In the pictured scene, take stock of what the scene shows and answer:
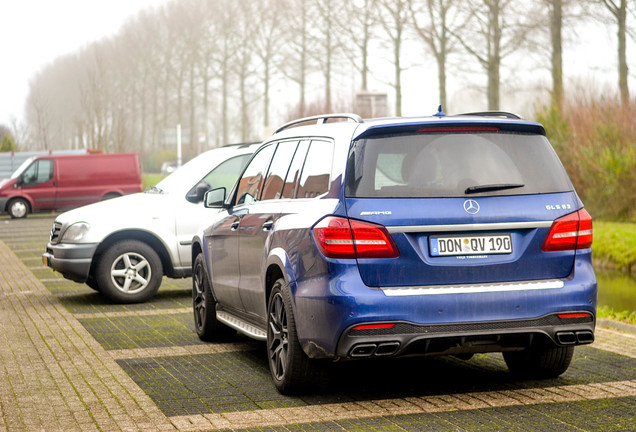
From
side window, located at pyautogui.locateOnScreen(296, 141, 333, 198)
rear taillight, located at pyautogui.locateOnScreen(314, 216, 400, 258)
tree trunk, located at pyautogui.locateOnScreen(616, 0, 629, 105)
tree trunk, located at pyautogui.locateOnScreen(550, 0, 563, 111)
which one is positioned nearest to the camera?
rear taillight, located at pyautogui.locateOnScreen(314, 216, 400, 258)

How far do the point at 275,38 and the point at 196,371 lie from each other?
51.2m

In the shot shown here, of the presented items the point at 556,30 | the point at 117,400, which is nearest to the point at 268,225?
the point at 117,400

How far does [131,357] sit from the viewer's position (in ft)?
26.1

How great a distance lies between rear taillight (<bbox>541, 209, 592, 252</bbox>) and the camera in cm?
597

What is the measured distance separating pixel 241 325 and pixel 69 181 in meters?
30.5

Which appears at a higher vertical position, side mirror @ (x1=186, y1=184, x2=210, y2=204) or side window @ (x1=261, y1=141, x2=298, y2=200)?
side window @ (x1=261, y1=141, x2=298, y2=200)

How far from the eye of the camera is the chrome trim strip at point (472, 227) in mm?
5754

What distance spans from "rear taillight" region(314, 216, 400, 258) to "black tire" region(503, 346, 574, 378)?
5.19 feet

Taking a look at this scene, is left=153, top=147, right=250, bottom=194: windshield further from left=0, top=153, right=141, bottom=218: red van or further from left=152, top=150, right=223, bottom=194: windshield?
left=0, top=153, right=141, bottom=218: red van

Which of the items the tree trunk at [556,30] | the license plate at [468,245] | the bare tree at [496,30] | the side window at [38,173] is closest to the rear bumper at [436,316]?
the license plate at [468,245]

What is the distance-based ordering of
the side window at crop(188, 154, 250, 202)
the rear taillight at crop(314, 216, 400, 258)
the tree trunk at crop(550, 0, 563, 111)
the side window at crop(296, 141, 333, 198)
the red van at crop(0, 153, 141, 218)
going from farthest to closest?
the red van at crop(0, 153, 141, 218) → the tree trunk at crop(550, 0, 563, 111) → the side window at crop(188, 154, 250, 202) → the side window at crop(296, 141, 333, 198) → the rear taillight at crop(314, 216, 400, 258)

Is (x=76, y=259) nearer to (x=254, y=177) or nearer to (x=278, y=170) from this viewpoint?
(x=254, y=177)

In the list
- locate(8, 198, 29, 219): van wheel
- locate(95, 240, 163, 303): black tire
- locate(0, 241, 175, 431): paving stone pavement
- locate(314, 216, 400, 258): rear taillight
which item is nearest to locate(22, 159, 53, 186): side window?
locate(8, 198, 29, 219): van wheel

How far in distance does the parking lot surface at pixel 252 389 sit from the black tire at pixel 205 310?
0.13m
